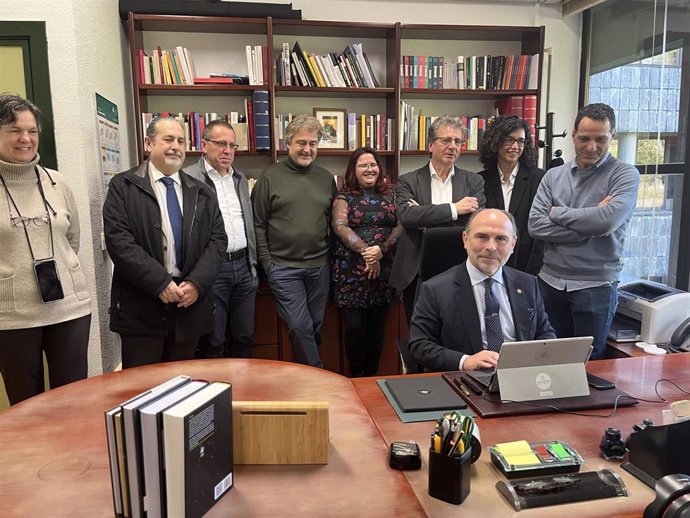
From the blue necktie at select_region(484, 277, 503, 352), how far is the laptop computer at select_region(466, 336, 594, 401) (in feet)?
1.29

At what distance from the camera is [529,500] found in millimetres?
1027

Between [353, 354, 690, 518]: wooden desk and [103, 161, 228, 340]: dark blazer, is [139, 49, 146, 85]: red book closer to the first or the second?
[103, 161, 228, 340]: dark blazer

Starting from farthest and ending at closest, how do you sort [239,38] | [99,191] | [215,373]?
[239,38], [99,191], [215,373]

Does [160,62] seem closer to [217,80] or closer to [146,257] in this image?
[217,80]

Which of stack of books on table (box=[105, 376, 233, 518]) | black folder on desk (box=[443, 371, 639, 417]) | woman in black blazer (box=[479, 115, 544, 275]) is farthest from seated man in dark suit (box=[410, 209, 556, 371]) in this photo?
woman in black blazer (box=[479, 115, 544, 275])

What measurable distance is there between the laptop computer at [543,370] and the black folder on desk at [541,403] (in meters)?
0.02

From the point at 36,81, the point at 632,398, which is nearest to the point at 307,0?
the point at 36,81

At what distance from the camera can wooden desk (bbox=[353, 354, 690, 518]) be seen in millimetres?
1016

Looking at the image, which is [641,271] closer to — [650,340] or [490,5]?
[650,340]

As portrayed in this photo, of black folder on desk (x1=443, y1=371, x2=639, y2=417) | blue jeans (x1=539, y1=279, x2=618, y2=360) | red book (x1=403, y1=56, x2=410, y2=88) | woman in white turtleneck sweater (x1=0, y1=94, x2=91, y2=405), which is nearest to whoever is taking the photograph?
black folder on desk (x1=443, y1=371, x2=639, y2=417)

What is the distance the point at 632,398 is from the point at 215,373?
3.95 feet

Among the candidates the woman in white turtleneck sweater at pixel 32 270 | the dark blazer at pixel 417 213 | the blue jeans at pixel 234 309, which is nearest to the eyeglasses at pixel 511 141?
the dark blazer at pixel 417 213

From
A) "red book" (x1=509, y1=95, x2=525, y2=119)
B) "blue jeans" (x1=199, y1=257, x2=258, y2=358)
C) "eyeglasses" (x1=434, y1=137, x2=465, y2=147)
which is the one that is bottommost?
"blue jeans" (x1=199, y1=257, x2=258, y2=358)

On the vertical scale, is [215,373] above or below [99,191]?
below
